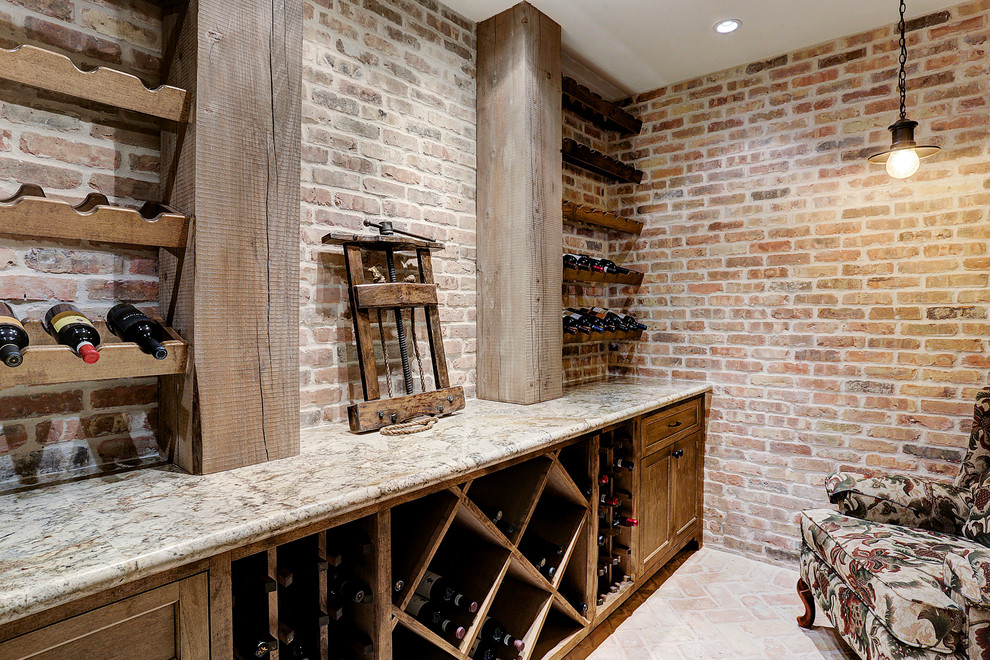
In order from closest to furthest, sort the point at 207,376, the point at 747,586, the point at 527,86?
the point at 207,376 → the point at 527,86 → the point at 747,586

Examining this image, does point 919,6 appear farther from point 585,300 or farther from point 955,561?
point 955,561

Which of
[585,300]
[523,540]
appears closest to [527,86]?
[585,300]

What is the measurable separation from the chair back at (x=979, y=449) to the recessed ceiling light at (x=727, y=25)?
204cm

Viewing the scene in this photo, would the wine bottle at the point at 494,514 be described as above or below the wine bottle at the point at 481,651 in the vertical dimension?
above

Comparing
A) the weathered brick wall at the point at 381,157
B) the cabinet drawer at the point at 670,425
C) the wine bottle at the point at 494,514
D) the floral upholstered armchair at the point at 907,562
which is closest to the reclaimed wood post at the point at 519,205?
the weathered brick wall at the point at 381,157

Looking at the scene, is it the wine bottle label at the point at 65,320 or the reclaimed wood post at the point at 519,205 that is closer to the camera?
the wine bottle label at the point at 65,320

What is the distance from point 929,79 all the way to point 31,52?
3.51m

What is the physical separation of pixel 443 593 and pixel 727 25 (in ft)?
9.58

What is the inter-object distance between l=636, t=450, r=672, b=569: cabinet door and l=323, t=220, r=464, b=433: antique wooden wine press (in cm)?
104

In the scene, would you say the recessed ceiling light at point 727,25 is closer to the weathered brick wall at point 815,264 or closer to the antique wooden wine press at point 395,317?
the weathered brick wall at point 815,264

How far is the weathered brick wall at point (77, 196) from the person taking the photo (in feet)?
4.17

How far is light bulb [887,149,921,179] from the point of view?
2.15 metres

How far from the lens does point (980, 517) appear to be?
1898 millimetres

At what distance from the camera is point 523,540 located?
2111 millimetres
